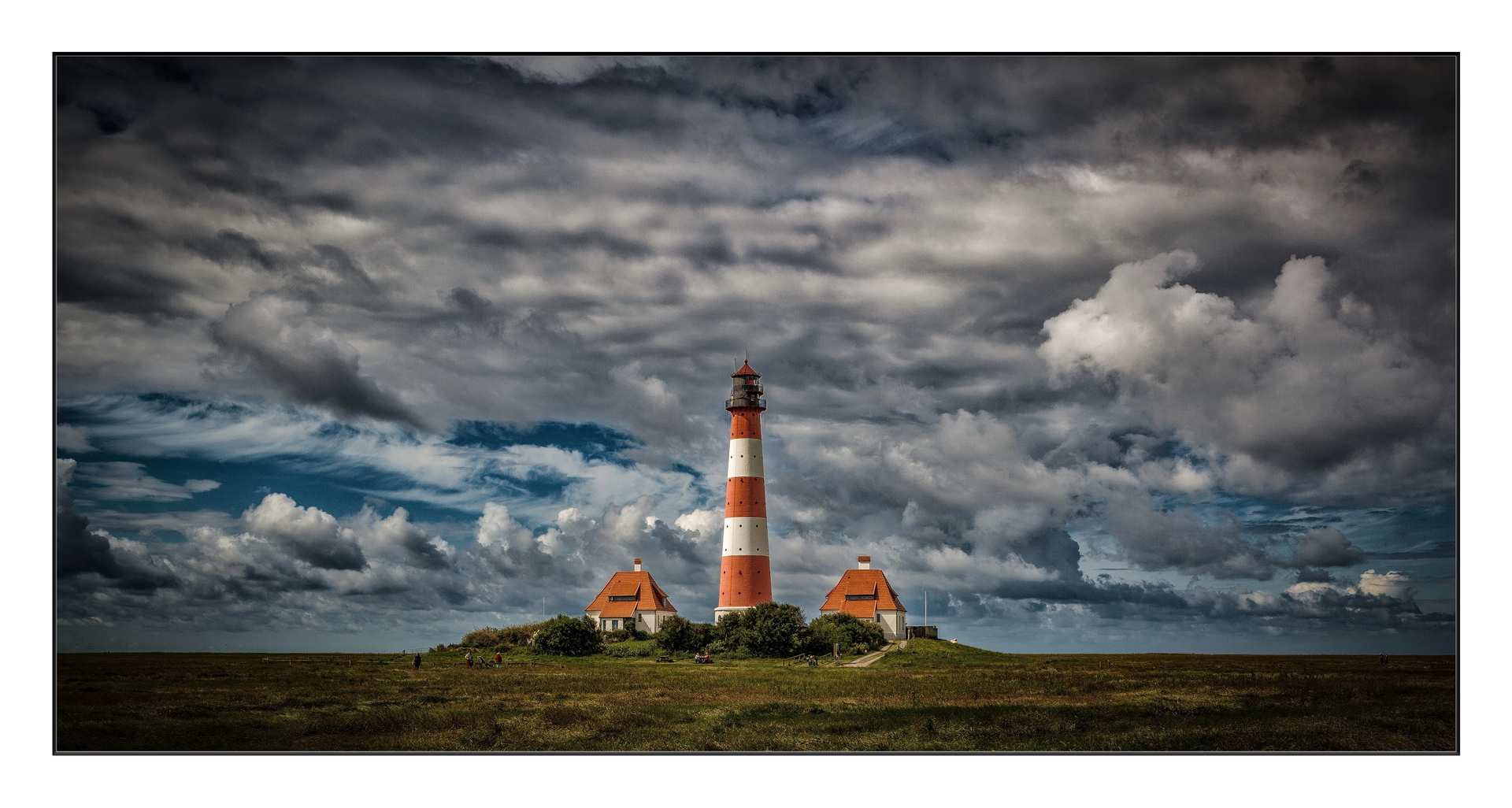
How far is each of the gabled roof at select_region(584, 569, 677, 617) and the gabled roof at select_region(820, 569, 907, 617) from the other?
12006mm

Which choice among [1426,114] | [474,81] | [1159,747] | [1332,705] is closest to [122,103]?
[474,81]

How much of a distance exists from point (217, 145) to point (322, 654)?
1448 inches

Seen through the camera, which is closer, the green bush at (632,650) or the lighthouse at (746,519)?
the green bush at (632,650)

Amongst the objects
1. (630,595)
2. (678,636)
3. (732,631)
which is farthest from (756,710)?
(630,595)

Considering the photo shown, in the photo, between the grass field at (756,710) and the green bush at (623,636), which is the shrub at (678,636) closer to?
the green bush at (623,636)

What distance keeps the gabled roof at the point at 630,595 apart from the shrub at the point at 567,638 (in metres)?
12.4

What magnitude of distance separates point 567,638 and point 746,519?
12.6 m

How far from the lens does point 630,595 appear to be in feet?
244

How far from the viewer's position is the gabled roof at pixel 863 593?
6950 centimetres

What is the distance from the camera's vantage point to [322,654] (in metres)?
61.0

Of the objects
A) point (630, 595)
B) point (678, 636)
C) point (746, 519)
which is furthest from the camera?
point (630, 595)

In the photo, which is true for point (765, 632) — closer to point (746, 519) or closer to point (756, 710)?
point (746, 519)

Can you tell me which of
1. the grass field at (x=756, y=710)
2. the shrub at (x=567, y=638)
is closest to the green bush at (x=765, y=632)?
the shrub at (x=567, y=638)

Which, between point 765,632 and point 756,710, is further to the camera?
point 765,632
